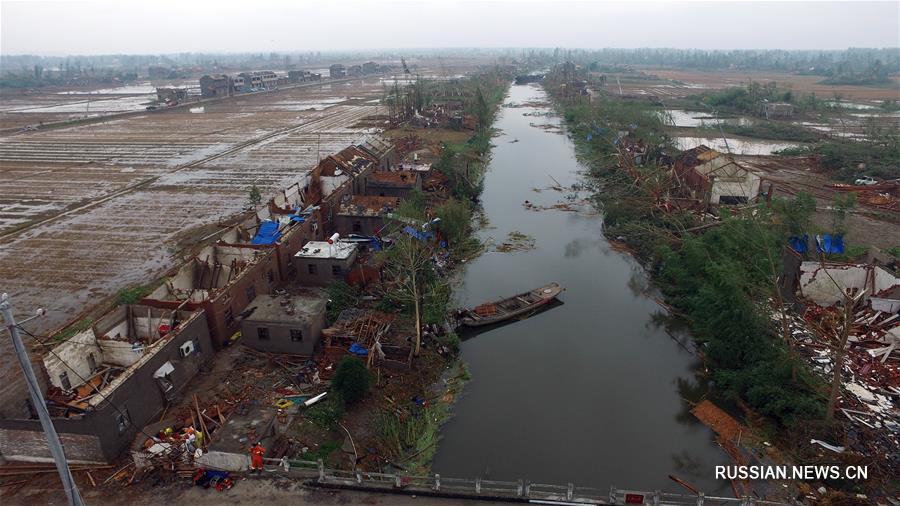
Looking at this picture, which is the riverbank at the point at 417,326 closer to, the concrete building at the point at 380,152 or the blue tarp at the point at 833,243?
the concrete building at the point at 380,152

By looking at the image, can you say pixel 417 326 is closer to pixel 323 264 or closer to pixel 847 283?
pixel 323 264

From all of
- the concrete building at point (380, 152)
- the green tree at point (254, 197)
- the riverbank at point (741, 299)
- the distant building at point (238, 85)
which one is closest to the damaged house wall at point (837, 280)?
the riverbank at point (741, 299)

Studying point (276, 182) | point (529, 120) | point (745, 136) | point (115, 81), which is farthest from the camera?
point (115, 81)

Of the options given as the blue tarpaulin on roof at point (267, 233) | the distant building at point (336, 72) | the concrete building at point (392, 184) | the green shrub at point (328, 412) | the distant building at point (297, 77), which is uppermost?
the distant building at point (336, 72)

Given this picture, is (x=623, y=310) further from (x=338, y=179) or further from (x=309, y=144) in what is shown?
(x=309, y=144)

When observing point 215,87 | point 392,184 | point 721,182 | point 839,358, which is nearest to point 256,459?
point 839,358

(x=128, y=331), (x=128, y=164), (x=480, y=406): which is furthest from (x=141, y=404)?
(x=128, y=164)

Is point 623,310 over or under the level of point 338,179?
under
